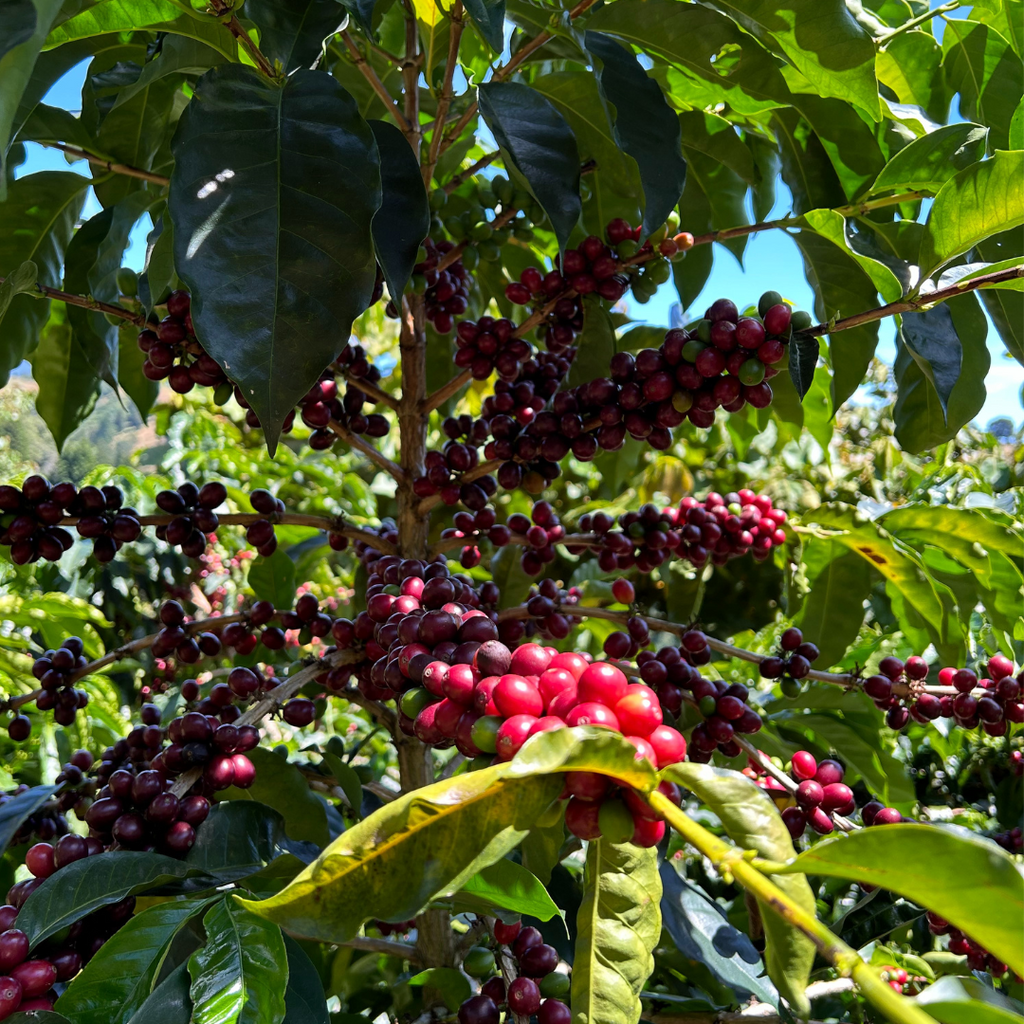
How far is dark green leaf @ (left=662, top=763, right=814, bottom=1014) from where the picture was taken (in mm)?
462

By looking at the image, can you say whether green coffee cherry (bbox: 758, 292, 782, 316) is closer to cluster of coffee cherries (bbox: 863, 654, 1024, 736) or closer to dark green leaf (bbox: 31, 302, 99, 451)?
cluster of coffee cherries (bbox: 863, 654, 1024, 736)

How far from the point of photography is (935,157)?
0.97 m

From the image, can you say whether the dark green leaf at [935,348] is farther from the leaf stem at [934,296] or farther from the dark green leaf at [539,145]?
the dark green leaf at [539,145]

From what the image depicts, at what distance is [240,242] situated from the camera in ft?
2.47

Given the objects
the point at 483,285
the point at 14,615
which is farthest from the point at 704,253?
the point at 14,615

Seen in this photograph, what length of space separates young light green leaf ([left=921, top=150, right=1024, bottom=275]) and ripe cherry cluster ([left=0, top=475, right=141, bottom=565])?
105 cm

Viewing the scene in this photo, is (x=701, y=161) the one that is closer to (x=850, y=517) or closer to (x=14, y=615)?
(x=850, y=517)

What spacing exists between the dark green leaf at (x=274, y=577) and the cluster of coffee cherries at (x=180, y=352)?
0.51 m

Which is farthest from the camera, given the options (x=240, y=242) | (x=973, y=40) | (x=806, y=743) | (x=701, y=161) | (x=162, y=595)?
(x=162, y=595)

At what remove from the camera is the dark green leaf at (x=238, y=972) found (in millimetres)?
598

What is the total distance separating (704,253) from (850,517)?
0.53 metres

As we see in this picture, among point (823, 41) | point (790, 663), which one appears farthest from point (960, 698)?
point (823, 41)

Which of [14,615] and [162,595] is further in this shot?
[162,595]

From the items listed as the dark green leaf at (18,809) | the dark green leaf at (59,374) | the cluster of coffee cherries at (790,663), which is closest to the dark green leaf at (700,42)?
the cluster of coffee cherries at (790,663)
